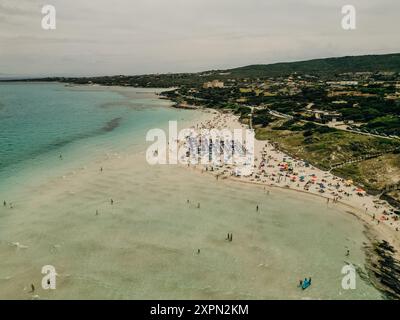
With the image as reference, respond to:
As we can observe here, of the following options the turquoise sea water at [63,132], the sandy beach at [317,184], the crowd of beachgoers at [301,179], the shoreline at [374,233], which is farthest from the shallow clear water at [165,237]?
the turquoise sea water at [63,132]

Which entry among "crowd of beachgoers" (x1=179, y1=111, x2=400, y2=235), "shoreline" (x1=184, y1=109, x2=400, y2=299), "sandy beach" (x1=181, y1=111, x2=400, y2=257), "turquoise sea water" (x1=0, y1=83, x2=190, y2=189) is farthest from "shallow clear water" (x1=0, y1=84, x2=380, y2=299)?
"turquoise sea water" (x1=0, y1=83, x2=190, y2=189)

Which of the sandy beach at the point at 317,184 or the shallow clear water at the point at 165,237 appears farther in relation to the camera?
the sandy beach at the point at 317,184

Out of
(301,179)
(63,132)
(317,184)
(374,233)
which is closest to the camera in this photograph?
(374,233)

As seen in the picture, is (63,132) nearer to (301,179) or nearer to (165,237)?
(301,179)

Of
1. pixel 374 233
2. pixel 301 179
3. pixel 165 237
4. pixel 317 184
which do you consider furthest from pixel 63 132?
pixel 374 233

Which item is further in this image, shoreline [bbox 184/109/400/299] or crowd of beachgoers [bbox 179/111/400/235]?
crowd of beachgoers [bbox 179/111/400/235]

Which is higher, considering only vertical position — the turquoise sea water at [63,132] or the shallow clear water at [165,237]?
the turquoise sea water at [63,132]

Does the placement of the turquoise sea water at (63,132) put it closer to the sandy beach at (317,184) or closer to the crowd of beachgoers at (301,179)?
the crowd of beachgoers at (301,179)

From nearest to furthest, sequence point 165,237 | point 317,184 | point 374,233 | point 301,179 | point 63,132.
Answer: point 165,237 < point 374,233 < point 317,184 < point 301,179 < point 63,132

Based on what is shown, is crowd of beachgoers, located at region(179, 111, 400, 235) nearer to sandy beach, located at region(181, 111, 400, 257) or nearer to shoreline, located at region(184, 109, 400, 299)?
sandy beach, located at region(181, 111, 400, 257)

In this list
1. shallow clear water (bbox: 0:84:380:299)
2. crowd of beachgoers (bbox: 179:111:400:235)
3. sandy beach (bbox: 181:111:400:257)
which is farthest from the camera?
crowd of beachgoers (bbox: 179:111:400:235)
